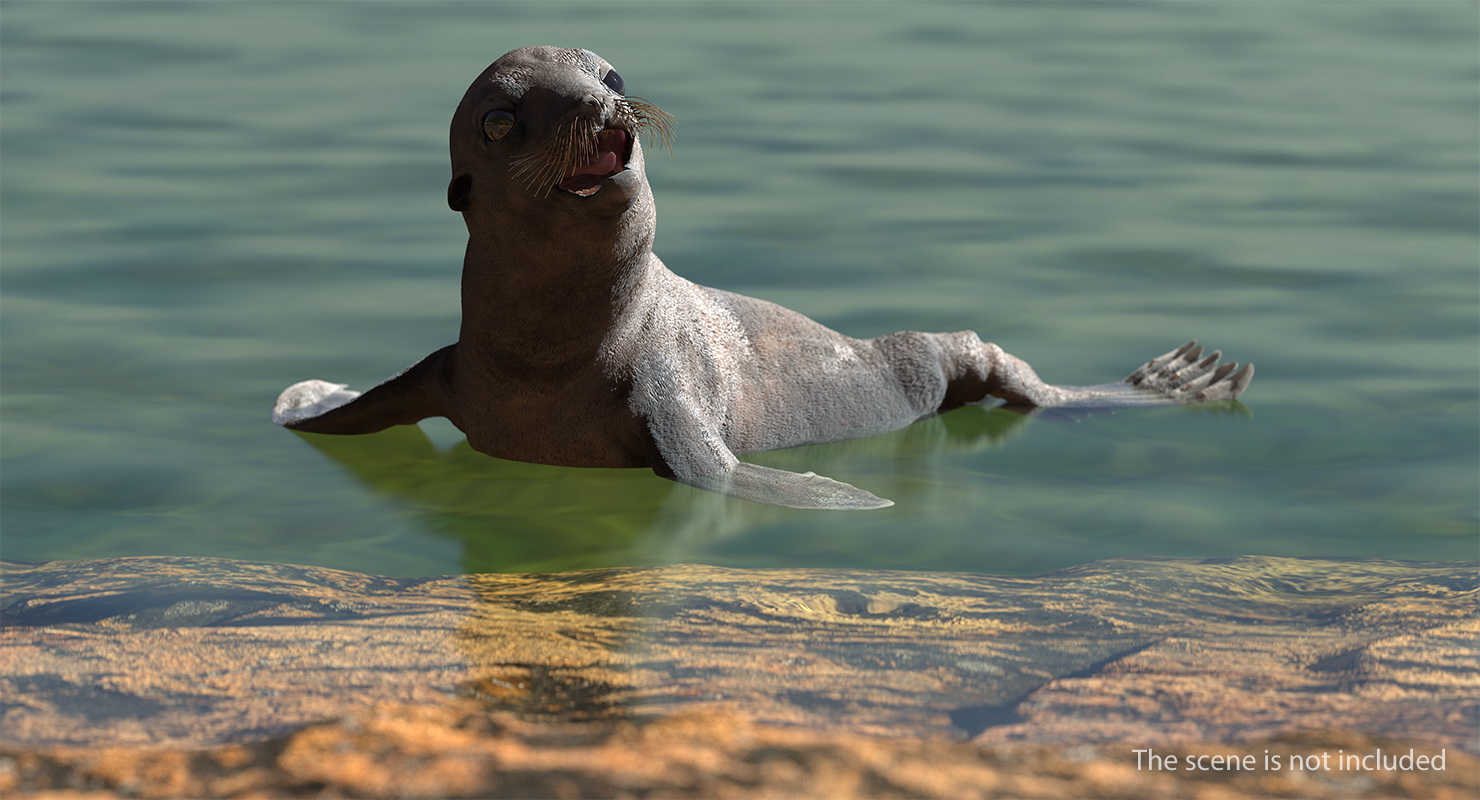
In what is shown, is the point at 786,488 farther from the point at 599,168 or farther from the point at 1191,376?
the point at 1191,376

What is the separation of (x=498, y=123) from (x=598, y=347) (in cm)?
82

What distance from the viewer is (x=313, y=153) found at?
34.6 ft

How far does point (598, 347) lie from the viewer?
5.73 m

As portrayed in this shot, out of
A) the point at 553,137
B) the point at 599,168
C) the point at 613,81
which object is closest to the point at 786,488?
the point at 599,168

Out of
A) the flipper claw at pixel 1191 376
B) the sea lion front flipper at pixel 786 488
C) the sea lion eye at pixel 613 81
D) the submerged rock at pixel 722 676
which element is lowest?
the submerged rock at pixel 722 676

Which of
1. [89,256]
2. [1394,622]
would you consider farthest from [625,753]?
[89,256]

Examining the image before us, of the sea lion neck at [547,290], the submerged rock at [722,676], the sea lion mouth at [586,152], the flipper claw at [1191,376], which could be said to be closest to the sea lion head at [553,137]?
the sea lion mouth at [586,152]

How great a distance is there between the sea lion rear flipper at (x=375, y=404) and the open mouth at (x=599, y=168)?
1068 mm

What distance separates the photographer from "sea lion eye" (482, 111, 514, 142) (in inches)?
211

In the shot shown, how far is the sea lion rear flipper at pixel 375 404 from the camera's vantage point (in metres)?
6.14

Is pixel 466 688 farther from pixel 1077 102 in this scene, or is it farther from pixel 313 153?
pixel 1077 102

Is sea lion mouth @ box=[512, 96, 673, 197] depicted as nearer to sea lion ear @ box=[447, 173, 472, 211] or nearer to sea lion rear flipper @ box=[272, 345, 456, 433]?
sea lion ear @ box=[447, 173, 472, 211]

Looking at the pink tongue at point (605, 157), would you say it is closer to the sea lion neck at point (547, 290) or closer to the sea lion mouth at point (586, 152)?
the sea lion mouth at point (586, 152)

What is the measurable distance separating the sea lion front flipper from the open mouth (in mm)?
990
